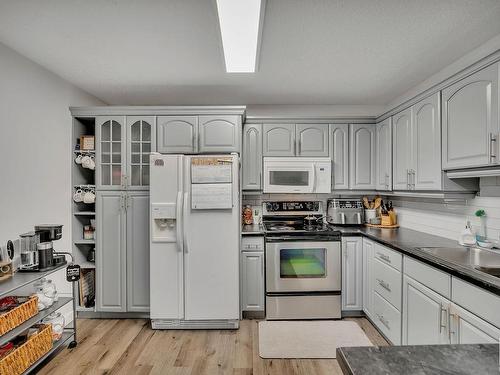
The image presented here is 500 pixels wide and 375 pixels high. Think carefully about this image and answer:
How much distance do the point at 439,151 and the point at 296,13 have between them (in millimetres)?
1576

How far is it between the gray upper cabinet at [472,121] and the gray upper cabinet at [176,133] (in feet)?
7.44

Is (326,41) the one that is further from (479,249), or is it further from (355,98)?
(479,249)

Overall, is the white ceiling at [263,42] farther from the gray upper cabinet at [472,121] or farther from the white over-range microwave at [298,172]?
the white over-range microwave at [298,172]

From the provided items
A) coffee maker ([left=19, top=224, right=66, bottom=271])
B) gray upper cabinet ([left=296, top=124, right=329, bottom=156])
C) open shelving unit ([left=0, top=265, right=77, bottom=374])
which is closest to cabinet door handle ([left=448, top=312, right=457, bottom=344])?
gray upper cabinet ([left=296, top=124, right=329, bottom=156])

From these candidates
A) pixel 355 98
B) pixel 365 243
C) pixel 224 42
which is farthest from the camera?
pixel 355 98

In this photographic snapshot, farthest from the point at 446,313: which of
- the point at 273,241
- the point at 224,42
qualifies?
the point at 224,42

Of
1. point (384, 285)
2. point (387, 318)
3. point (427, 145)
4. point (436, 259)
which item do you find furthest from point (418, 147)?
point (387, 318)

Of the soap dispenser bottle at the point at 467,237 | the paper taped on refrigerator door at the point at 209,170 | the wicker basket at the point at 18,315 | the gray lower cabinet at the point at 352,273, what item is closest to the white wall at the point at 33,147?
the wicker basket at the point at 18,315

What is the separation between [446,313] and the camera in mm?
1776

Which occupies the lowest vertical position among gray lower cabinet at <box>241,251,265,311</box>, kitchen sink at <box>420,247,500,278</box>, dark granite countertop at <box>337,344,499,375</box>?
gray lower cabinet at <box>241,251,265,311</box>

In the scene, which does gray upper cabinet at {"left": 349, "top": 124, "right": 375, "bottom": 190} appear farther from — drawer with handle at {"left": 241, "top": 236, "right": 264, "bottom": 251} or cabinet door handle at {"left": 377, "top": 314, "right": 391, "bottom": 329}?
cabinet door handle at {"left": 377, "top": 314, "right": 391, "bottom": 329}

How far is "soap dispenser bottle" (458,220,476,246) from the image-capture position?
229cm

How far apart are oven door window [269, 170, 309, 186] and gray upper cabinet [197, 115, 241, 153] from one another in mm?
586

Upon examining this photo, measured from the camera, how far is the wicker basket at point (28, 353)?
6.12 ft
